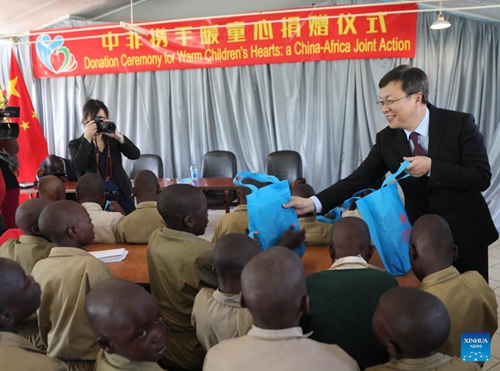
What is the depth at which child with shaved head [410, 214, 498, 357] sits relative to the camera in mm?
1460

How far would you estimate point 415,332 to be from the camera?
1.12 m

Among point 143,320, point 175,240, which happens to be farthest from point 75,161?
point 143,320

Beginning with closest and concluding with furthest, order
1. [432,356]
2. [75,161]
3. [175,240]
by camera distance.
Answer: [432,356], [175,240], [75,161]

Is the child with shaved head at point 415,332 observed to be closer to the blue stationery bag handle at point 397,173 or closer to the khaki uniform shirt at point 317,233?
the blue stationery bag handle at point 397,173

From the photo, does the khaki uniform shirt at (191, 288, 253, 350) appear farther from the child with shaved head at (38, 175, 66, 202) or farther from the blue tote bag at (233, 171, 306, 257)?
the child with shaved head at (38, 175, 66, 202)

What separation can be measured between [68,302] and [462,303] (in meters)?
1.36

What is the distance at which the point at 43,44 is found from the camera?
6.16m

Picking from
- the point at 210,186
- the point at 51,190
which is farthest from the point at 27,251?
the point at 210,186

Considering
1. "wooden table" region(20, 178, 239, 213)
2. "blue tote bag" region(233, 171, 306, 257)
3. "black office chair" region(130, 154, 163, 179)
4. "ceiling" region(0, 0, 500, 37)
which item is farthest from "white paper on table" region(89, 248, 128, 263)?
"ceiling" region(0, 0, 500, 37)

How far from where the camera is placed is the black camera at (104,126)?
3.37 meters

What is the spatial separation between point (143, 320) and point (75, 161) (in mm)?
2450

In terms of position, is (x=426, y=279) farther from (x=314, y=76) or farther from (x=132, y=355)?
(x=314, y=76)

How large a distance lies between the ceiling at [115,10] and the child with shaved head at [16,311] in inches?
194

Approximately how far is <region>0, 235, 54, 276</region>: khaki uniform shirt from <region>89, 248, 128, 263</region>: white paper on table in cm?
24
